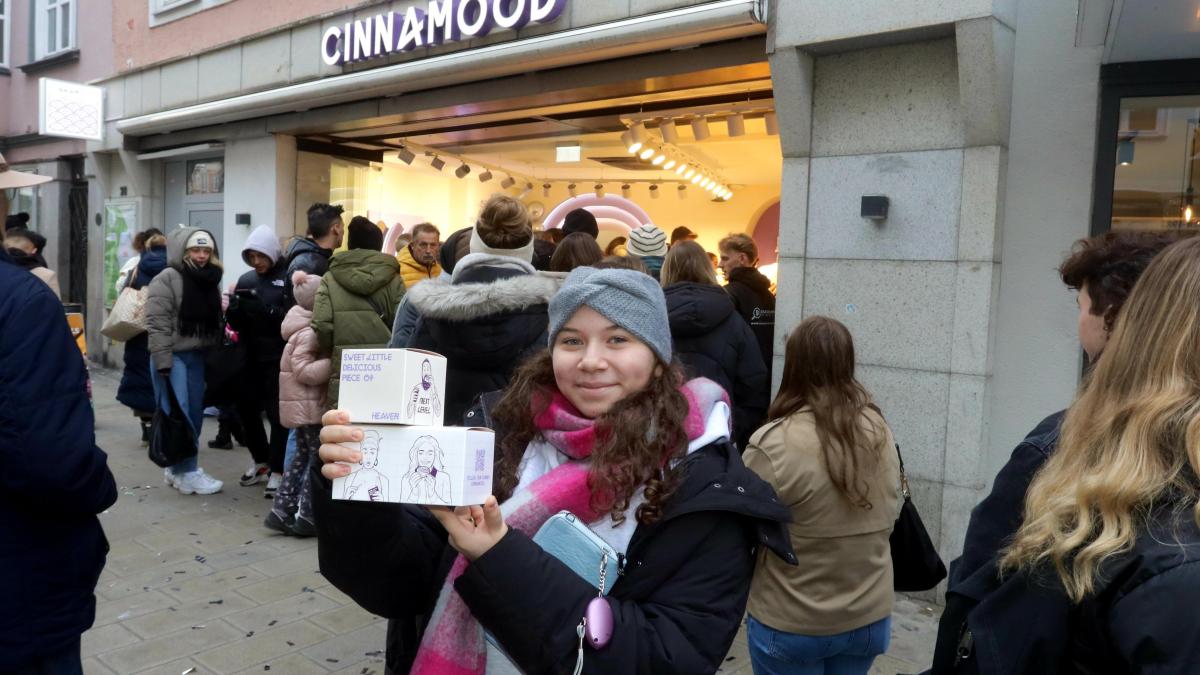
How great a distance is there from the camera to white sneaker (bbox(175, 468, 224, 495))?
22.2 feet

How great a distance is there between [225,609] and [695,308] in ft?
9.91

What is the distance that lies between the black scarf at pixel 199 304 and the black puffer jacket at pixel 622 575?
5357 millimetres

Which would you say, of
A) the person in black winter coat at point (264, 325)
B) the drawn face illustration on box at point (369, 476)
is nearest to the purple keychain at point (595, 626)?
the drawn face illustration on box at point (369, 476)

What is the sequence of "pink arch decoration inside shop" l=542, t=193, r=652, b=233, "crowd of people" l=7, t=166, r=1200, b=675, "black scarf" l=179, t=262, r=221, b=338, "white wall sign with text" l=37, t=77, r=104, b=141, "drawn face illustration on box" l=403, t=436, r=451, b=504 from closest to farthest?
1. "crowd of people" l=7, t=166, r=1200, b=675
2. "drawn face illustration on box" l=403, t=436, r=451, b=504
3. "black scarf" l=179, t=262, r=221, b=338
4. "pink arch decoration inside shop" l=542, t=193, r=652, b=233
5. "white wall sign with text" l=37, t=77, r=104, b=141

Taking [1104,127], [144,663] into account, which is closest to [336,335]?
[144,663]

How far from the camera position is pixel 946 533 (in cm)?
494

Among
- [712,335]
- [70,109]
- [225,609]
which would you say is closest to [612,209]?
[712,335]

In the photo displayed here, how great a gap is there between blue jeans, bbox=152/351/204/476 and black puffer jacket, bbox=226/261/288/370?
0.38m

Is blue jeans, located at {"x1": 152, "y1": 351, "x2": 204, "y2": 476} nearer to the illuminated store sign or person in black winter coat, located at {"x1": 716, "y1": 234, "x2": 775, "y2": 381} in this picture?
the illuminated store sign

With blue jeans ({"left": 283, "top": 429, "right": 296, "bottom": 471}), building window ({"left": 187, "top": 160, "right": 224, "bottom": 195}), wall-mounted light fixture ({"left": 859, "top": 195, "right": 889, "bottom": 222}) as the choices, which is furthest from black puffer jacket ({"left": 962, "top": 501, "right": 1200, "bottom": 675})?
building window ({"left": 187, "top": 160, "right": 224, "bottom": 195})

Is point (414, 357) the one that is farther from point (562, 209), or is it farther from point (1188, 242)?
point (562, 209)

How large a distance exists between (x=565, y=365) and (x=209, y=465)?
22.7 feet

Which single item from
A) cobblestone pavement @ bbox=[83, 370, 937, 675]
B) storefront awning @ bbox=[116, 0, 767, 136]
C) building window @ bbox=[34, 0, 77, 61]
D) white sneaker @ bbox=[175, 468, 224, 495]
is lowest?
cobblestone pavement @ bbox=[83, 370, 937, 675]

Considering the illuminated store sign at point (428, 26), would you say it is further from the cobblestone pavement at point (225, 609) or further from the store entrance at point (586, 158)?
the cobblestone pavement at point (225, 609)
